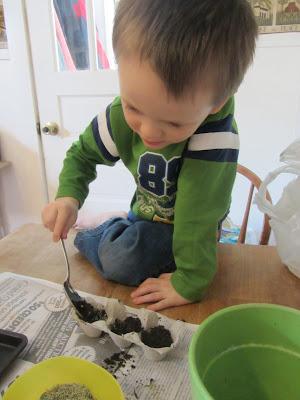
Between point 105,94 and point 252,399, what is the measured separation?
1.25m

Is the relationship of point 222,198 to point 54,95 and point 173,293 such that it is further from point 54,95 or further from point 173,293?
point 54,95

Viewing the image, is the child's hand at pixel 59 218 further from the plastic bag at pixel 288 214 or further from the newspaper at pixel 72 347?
the plastic bag at pixel 288 214

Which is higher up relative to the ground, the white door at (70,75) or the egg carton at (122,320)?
the white door at (70,75)

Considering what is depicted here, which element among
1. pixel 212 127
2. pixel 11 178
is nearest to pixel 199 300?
pixel 212 127

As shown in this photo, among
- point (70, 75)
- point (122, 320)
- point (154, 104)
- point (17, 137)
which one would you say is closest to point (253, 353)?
point (122, 320)

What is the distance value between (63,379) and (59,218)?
0.24 meters

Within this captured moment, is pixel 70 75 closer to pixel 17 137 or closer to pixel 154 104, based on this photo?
pixel 17 137

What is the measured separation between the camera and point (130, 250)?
584 millimetres

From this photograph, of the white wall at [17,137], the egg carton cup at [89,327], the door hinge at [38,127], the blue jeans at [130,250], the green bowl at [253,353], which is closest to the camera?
the green bowl at [253,353]

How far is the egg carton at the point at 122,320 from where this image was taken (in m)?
0.42

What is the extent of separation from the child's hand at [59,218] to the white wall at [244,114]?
971 mm

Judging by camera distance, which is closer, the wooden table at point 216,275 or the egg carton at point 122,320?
the egg carton at point 122,320

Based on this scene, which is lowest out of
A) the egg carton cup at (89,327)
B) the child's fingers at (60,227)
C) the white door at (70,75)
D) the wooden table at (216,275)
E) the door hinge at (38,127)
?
the wooden table at (216,275)

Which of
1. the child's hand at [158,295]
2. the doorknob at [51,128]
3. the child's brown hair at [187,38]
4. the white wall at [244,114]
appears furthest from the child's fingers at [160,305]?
the doorknob at [51,128]
